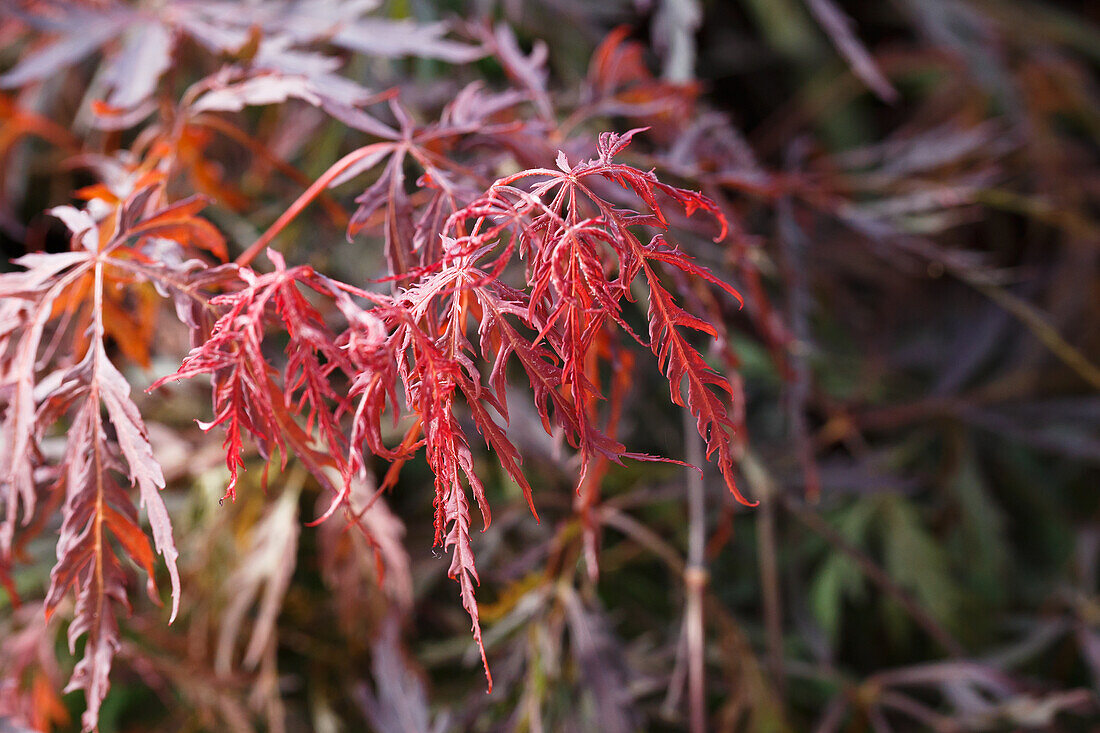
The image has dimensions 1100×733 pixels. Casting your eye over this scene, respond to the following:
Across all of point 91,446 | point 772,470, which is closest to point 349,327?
point 91,446

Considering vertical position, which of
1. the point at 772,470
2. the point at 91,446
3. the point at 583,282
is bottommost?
the point at 772,470

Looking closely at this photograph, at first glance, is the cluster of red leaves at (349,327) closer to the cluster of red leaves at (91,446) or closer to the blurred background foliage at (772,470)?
the cluster of red leaves at (91,446)

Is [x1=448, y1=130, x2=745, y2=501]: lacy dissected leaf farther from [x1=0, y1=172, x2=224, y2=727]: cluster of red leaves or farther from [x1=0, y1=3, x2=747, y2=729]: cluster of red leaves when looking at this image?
[x1=0, y1=172, x2=224, y2=727]: cluster of red leaves

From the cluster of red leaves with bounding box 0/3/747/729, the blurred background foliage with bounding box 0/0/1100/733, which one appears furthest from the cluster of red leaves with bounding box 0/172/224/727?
the blurred background foliage with bounding box 0/0/1100/733

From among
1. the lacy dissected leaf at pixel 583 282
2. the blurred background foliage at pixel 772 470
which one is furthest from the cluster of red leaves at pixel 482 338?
the blurred background foliage at pixel 772 470

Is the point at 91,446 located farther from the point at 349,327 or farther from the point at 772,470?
the point at 772,470

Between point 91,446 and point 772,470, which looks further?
point 772,470
